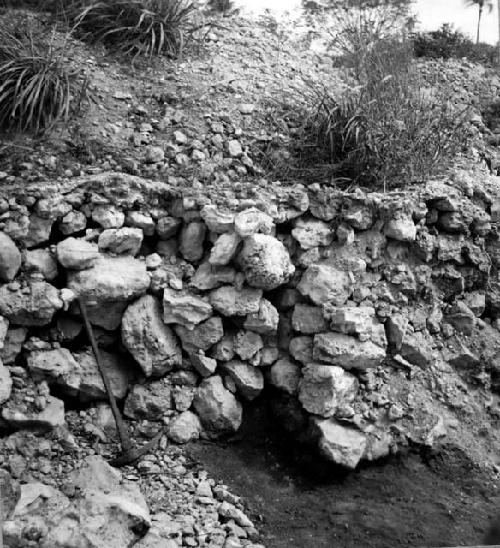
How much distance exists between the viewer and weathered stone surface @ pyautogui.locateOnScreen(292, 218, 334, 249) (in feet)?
17.4

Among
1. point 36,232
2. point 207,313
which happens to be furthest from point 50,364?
point 207,313

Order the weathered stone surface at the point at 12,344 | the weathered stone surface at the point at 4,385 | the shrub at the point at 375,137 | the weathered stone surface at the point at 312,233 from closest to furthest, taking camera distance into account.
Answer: the weathered stone surface at the point at 4,385
the weathered stone surface at the point at 12,344
the weathered stone surface at the point at 312,233
the shrub at the point at 375,137

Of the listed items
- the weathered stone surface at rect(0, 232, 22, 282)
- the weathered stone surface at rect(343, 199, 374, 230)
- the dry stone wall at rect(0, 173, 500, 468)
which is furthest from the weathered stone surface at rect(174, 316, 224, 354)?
the weathered stone surface at rect(343, 199, 374, 230)

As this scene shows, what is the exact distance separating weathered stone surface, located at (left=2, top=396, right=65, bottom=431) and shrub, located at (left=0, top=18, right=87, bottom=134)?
7.20 feet

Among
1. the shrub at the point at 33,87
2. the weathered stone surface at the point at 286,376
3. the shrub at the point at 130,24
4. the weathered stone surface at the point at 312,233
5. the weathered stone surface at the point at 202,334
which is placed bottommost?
the weathered stone surface at the point at 286,376

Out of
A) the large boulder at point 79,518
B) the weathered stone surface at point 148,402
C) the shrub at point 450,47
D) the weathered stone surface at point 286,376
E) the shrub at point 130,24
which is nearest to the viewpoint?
the large boulder at point 79,518

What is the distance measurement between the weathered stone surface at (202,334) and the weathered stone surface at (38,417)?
3.14 feet

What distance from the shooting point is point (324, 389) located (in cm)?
494

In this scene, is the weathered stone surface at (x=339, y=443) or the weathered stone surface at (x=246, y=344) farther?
the weathered stone surface at (x=246, y=344)

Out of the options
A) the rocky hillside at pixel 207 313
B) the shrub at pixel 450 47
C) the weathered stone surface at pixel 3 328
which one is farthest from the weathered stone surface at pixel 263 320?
the shrub at pixel 450 47

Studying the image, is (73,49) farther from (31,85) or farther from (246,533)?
(246,533)

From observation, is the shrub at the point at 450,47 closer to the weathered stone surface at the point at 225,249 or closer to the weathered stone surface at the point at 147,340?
the weathered stone surface at the point at 225,249

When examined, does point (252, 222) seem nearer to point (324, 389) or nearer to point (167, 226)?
point (167, 226)

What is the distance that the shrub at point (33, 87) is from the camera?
5.46 m
